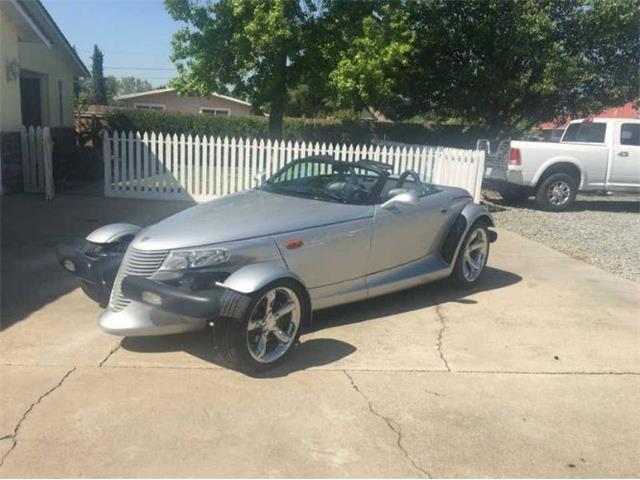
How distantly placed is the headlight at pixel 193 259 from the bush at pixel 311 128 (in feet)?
53.9

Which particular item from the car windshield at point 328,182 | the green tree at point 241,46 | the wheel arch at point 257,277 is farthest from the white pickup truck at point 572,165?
the wheel arch at point 257,277

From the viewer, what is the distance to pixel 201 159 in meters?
12.2

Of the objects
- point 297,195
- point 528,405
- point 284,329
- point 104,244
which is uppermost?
point 297,195

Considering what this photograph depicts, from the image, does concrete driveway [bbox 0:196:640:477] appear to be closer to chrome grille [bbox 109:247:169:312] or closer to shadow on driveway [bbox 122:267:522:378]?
shadow on driveway [bbox 122:267:522:378]

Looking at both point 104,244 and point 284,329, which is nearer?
point 284,329

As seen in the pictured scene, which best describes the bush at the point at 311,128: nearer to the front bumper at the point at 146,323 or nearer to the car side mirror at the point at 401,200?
the car side mirror at the point at 401,200

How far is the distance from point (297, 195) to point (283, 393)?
2.05 m

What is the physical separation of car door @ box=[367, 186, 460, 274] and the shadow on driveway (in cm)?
46

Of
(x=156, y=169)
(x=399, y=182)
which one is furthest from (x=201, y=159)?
(x=399, y=182)

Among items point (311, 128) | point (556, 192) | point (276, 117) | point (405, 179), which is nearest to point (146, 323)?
point (405, 179)

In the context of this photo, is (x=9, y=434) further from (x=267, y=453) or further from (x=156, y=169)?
(x=156, y=169)

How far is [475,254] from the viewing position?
659 cm

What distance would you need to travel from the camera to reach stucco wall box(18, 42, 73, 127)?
15406mm

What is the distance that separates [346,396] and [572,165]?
10886 mm
